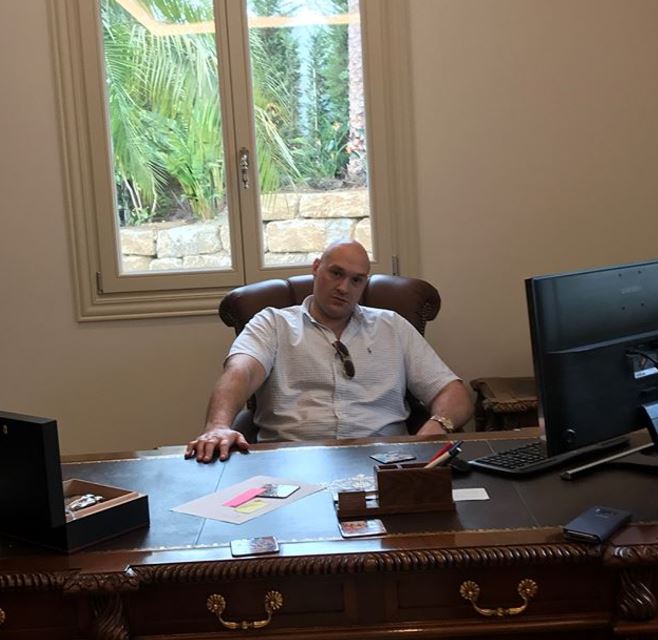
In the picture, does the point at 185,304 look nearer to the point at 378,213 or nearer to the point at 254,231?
the point at 254,231

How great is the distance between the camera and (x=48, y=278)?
131 inches

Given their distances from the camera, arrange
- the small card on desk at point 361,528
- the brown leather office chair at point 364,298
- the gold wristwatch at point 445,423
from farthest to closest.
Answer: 1. the brown leather office chair at point 364,298
2. the gold wristwatch at point 445,423
3. the small card on desk at point 361,528

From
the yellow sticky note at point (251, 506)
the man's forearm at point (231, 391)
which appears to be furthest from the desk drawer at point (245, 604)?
the man's forearm at point (231, 391)

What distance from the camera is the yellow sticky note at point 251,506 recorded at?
1.72 metres

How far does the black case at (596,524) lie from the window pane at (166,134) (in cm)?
208

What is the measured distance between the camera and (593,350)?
178 centimetres

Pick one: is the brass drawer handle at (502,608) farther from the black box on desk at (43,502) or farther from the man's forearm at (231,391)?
the man's forearm at (231,391)

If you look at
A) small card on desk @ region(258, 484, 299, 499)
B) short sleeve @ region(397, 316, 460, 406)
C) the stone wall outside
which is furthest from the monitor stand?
the stone wall outside

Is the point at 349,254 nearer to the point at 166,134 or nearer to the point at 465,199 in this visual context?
the point at 465,199

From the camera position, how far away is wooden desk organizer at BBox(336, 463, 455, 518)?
166 centimetres

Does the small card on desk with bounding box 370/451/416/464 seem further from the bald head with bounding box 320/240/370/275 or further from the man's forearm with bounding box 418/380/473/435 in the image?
the bald head with bounding box 320/240/370/275

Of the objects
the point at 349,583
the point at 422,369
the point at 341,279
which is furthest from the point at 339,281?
the point at 349,583

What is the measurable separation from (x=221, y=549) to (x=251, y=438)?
1.13 metres

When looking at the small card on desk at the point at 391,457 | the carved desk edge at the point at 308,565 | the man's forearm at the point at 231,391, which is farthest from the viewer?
the man's forearm at the point at 231,391
